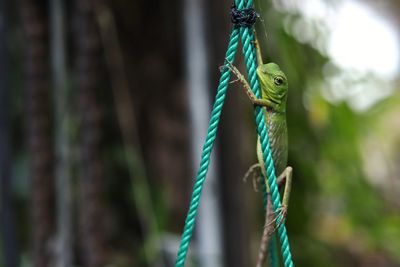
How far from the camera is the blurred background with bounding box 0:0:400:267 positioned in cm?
155

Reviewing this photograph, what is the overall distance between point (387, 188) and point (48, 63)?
13.3ft

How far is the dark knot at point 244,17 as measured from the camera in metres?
0.73

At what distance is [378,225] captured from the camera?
2.98m

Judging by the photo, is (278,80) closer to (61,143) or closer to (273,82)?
(273,82)

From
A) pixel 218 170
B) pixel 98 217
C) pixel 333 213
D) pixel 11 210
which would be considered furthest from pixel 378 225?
pixel 11 210

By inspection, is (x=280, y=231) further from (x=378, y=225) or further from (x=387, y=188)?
(x=387, y=188)

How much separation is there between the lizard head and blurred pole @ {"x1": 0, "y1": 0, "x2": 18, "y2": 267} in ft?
2.52

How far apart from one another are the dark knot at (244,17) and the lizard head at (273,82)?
12 centimetres

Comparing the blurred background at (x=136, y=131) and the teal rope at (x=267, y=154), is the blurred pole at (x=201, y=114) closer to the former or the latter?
the blurred background at (x=136, y=131)

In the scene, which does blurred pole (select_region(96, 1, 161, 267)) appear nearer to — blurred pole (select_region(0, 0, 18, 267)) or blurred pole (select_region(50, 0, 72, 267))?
blurred pole (select_region(50, 0, 72, 267))

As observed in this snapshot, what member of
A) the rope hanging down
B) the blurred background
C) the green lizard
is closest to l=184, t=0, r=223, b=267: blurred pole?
the blurred background

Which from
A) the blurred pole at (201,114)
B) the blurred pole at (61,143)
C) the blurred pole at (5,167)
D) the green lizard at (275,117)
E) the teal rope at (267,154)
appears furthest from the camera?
the blurred pole at (201,114)

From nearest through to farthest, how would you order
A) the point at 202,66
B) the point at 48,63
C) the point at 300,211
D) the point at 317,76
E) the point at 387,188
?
1. the point at 48,63
2. the point at 202,66
3. the point at 300,211
4. the point at 317,76
5. the point at 387,188

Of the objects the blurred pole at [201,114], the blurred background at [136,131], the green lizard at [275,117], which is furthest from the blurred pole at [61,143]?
the green lizard at [275,117]
